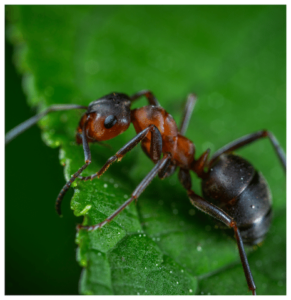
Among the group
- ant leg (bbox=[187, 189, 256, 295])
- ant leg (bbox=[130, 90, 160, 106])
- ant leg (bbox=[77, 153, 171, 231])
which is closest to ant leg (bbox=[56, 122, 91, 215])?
ant leg (bbox=[77, 153, 171, 231])

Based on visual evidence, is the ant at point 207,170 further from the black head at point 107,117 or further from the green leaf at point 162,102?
the green leaf at point 162,102

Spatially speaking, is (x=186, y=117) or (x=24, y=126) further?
(x=186, y=117)

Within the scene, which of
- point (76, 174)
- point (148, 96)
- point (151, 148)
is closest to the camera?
point (76, 174)

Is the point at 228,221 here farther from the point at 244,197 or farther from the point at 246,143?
the point at 246,143

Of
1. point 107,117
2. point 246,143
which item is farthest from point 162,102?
point 107,117

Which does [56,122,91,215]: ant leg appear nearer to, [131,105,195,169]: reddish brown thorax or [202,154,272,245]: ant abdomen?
[131,105,195,169]: reddish brown thorax

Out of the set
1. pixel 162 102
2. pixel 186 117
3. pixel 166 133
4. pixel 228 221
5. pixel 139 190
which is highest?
pixel 162 102
